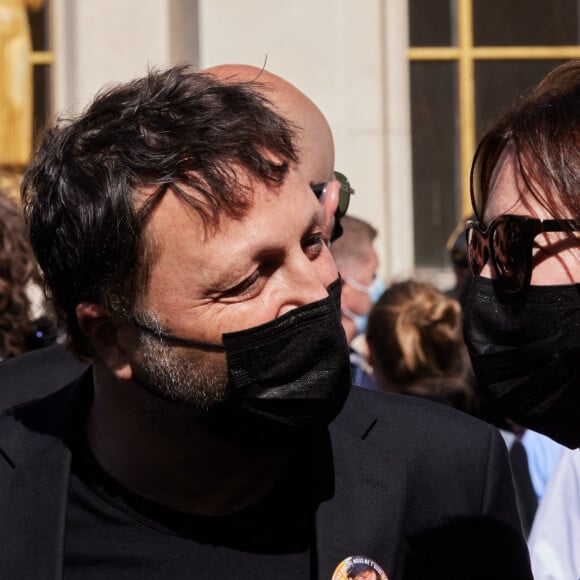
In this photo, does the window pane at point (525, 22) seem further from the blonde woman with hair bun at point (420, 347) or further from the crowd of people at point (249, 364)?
the crowd of people at point (249, 364)

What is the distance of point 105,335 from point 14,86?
232 inches

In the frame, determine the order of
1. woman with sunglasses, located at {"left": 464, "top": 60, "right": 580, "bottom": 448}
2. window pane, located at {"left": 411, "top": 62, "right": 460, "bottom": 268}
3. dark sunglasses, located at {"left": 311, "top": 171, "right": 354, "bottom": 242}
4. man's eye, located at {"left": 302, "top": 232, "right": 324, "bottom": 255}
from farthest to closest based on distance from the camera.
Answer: window pane, located at {"left": 411, "top": 62, "right": 460, "bottom": 268}, dark sunglasses, located at {"left": 311, "top": 171, "right": 354, "bottom": 242}, man's eye, located at {"left": 302, "top": 232, "right": 324, "bottom": 255}, woman with sunglasses, located at {"left": 464, "top": 60, "right": 580, "bottom": 448}

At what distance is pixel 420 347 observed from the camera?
4.75 metres

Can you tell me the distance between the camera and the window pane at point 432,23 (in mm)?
8664

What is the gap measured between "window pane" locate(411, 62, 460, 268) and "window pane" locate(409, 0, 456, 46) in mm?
172

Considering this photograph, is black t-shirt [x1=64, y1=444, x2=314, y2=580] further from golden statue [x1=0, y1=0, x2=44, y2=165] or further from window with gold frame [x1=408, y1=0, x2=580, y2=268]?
window with gold frame [x1=408, y1=0, x2=580, y2=268]

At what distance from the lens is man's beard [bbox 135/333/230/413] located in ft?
8.17

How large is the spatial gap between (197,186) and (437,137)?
6.43 metres

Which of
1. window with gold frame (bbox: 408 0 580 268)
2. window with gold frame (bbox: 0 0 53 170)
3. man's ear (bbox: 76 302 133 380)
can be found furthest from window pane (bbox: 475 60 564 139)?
man's ear (bbox: 76 302 133 380)

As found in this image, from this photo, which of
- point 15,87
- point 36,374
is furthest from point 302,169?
point 15,87

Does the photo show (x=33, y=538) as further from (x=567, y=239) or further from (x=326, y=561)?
(x=567, y=239)

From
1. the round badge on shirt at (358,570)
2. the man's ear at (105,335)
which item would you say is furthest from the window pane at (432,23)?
the round badge on shirt at (358,570)

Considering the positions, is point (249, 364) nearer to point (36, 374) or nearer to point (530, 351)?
point (530, 351)

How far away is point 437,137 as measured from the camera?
8.70m
